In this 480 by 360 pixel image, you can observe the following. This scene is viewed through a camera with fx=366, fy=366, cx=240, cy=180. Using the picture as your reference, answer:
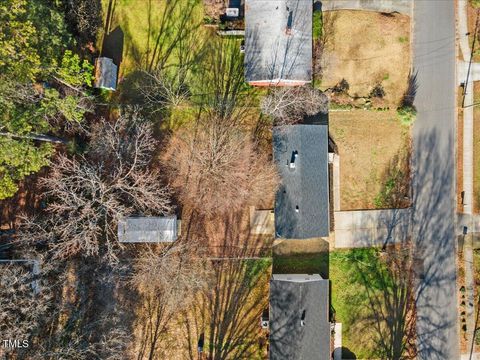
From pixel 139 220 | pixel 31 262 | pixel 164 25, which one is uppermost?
pixel 164 25

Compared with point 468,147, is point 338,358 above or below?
below

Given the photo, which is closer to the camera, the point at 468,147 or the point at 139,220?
the point at 139,220

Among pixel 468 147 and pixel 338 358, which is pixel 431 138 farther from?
pixel 338 358

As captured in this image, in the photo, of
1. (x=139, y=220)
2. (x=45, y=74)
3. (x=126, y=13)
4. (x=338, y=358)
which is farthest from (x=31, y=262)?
(x=338, y=358)

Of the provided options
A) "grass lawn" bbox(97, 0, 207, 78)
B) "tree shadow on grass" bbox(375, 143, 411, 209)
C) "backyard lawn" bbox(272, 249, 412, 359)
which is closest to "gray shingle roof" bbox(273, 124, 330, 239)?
"backyard lawn" bbox(272, 249, 412, 359)

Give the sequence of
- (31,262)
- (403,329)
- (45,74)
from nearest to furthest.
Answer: (45,74) → (31,262) → (403,329)

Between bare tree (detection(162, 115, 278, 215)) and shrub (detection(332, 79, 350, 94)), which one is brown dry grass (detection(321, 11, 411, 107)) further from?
bare tree (detection(162, 115, 278, 215))
